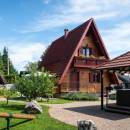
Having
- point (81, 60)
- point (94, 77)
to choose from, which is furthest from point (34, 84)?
point (94, 77)

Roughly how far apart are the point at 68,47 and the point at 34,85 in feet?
52.6

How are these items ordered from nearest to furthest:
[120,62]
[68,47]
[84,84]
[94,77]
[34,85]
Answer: [120,62] → [34,85] → [84,84] → [68,47] → [94,77]

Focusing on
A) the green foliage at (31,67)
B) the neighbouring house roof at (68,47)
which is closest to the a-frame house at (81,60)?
the neighbouring house roof at (68,47)

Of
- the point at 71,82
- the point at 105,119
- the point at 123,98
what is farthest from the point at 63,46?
the point at 105,119

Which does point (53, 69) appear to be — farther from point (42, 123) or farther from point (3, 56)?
point (3, 56)

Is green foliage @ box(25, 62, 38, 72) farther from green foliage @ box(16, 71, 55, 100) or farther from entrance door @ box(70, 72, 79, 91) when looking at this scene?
entrance door @ box(70, 72, 79, 91)

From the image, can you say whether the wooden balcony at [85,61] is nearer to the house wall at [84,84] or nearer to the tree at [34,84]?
the house wall at [84,84]

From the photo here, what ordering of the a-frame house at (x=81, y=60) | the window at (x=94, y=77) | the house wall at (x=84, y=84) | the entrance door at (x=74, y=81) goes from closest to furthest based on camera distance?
the a-frame house at (x=81, y=60), the house wall at (x=84, y=84), the entrance door at (x=74, y=81), the window at (x=94, y=77)

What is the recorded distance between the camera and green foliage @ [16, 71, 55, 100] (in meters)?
21.0

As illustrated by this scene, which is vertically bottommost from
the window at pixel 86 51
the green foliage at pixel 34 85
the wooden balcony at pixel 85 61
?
the green foliage at pixel 34 85

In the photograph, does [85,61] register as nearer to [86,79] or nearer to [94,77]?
[86,79]

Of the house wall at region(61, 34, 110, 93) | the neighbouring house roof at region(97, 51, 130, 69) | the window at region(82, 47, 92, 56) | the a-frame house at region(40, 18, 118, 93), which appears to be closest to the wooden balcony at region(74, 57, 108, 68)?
the a-frame house at region(40, 18, 118, 93)

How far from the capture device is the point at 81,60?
115 ft

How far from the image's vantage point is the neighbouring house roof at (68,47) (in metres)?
34.4
